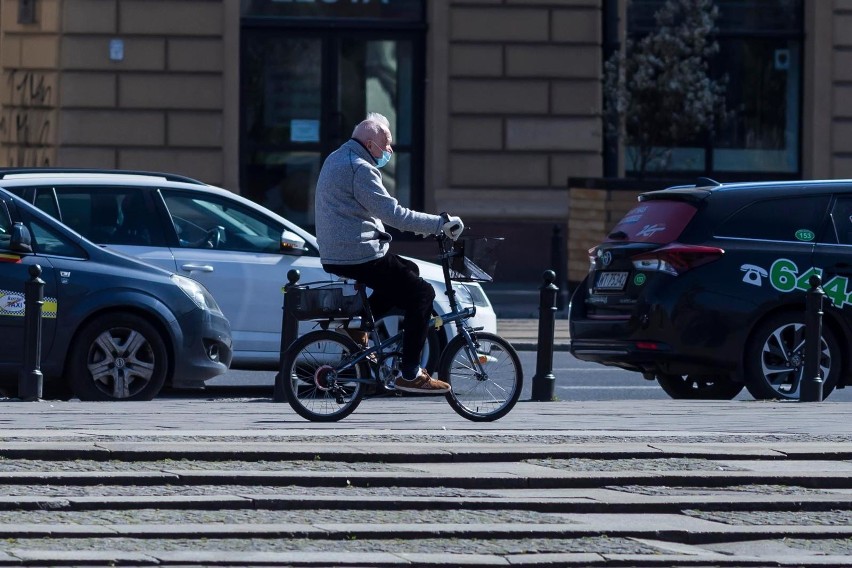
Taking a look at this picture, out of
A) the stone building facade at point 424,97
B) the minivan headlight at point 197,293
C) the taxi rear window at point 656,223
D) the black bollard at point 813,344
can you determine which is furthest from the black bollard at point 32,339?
the stone building facade at point 424,97

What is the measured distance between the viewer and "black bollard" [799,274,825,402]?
11383 mm

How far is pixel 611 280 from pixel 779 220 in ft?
3.87

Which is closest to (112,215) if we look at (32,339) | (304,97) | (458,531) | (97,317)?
(97,317)

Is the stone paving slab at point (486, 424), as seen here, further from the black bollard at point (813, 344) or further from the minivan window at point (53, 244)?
the minivan window at point (53, 244)

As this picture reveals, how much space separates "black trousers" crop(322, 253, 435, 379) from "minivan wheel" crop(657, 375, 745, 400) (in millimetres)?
3589

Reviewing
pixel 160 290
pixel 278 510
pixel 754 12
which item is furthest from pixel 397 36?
pixel 278 510

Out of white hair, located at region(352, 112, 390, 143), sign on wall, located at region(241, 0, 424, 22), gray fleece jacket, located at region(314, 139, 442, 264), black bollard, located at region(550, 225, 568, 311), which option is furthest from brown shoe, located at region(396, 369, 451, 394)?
sign on wall, located at region(241, 0, 424, 22)

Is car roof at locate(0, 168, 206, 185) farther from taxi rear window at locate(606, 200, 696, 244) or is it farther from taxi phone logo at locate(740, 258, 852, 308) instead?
taxi phone logo at locate(740, 258, 852, 308)

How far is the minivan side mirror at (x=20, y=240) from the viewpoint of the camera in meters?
11.3

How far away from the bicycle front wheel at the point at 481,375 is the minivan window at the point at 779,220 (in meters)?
2.63

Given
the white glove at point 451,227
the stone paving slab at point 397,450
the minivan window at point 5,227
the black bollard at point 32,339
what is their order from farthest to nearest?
the minivan window at point 5,227
the black bollard at point 32,339
the white glove at point 451,227
the stone paving slab at point 397,450

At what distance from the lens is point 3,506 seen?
7.14 m

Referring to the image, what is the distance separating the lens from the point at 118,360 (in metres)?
11.4

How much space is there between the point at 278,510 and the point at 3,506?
107 centimetres
